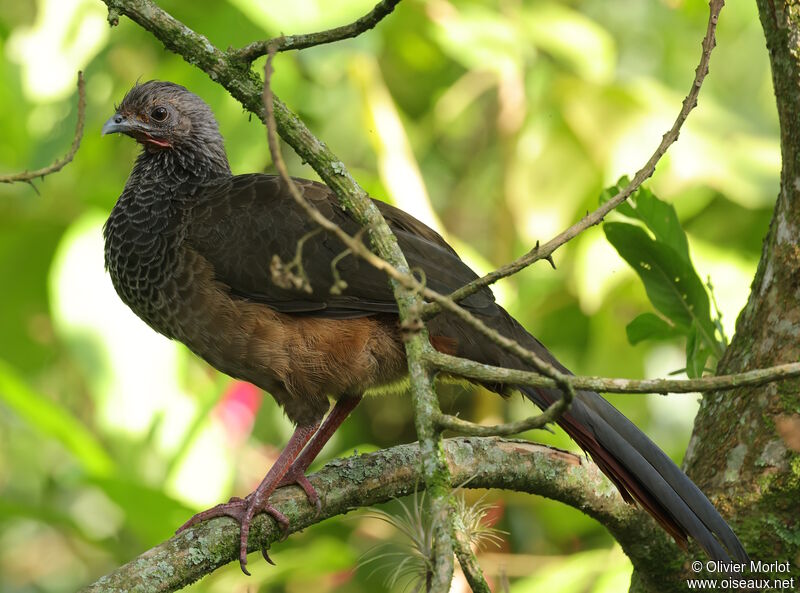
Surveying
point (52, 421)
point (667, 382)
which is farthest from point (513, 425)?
point (52, 421)

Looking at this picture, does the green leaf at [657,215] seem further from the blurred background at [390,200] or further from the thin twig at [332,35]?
the thin twig at [332,35]

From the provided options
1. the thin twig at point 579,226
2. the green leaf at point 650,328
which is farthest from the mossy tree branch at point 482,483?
the thin twig at point 579,226

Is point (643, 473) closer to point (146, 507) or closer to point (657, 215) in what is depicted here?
point (657, 215)

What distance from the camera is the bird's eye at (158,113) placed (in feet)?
12.3

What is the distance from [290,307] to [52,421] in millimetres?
1756

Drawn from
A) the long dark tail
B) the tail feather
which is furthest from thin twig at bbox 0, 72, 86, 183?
the tail feather

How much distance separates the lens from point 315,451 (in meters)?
3.25

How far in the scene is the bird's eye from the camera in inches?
148

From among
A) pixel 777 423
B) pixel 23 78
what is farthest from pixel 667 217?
pixel 23 78

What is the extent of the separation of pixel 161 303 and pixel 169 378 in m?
1.39

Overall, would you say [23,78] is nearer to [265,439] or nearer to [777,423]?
[265,439]

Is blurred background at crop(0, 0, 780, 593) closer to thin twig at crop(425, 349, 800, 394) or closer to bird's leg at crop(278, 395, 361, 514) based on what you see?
bird's leg at crop(278, 395, 361, 514)

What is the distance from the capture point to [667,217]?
10.3ft

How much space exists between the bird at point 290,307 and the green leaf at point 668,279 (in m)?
0.48
